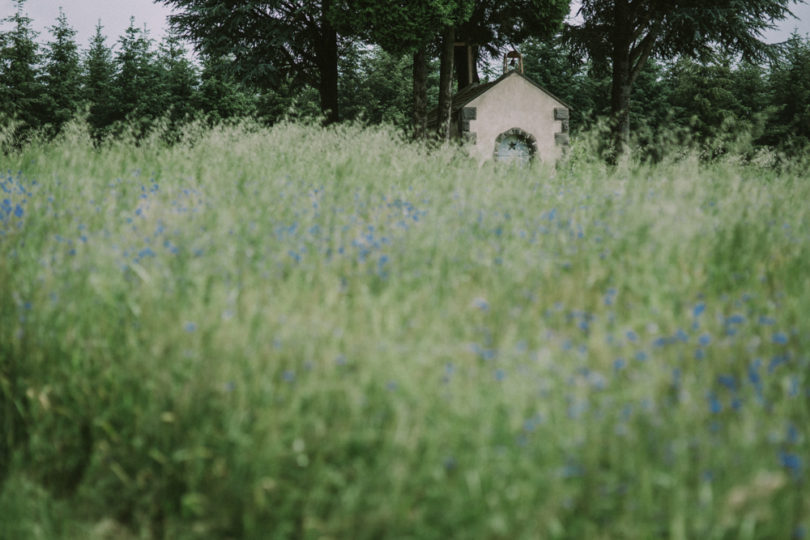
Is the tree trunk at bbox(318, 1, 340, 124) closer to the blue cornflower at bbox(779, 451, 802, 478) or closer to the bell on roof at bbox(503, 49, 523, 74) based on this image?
the bell on roof at bbox(503, 49, 523, 74)

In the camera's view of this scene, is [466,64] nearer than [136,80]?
Yes

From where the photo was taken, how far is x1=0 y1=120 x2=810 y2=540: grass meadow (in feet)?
6.33

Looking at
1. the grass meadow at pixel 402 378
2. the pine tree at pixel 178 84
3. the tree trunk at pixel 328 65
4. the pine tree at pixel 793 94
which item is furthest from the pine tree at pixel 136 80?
the pine tree at pixel 793 94

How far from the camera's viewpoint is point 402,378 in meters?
2.24

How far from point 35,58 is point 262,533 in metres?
38.5

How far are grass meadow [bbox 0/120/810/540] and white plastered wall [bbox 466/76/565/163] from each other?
14.3 meters

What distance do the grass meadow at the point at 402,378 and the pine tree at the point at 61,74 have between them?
109 ft

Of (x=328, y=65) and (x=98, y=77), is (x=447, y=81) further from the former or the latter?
(x=98, y=77)

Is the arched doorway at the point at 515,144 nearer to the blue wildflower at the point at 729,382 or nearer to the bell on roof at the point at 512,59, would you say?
→ the bell on roof at the point at 512,59

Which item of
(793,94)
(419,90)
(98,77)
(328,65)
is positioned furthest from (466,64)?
(793,94)

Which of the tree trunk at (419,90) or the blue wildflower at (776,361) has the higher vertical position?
the tree trunk at (419,90)

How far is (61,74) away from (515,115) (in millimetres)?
28042

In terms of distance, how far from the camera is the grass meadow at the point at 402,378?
1931mm

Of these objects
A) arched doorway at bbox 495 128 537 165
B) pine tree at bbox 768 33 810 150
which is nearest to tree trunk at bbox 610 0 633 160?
arched doorway at bbox 495 128 537 165
